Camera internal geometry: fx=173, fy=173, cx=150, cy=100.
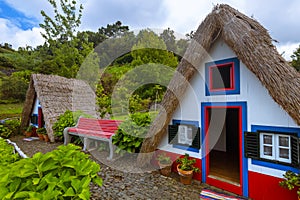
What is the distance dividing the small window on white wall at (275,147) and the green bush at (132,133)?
2998 mm

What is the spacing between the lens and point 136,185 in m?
4.01

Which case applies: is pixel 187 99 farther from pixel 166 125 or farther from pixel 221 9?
pixel 221 9

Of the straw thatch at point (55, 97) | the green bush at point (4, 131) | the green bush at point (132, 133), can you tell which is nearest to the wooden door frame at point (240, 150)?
the green bush at point (132, 133)

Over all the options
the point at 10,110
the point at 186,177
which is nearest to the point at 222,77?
the point at 186,177

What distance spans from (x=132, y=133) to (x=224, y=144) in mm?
3745

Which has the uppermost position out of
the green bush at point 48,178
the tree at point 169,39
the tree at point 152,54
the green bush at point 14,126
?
the tree at point 169,39

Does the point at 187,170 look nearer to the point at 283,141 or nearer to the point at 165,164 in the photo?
the point at 165,164

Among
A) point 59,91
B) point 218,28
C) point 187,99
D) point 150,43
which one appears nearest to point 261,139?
point 187,99

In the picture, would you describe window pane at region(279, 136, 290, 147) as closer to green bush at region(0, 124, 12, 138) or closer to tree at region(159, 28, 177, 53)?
green bush at region(0, 124, 12, 138)

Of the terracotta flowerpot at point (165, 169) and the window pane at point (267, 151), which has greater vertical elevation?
the window pane at point (267, 151)

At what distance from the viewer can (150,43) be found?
576 inches

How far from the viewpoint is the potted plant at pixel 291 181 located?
2.81 m

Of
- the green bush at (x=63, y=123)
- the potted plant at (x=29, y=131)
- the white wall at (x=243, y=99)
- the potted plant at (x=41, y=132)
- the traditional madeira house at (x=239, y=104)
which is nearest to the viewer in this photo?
the traditional madeira house at (x=239, y=104)

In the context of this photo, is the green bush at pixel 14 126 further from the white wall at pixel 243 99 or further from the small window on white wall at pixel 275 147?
the small window on white wall at pixel 275 147
